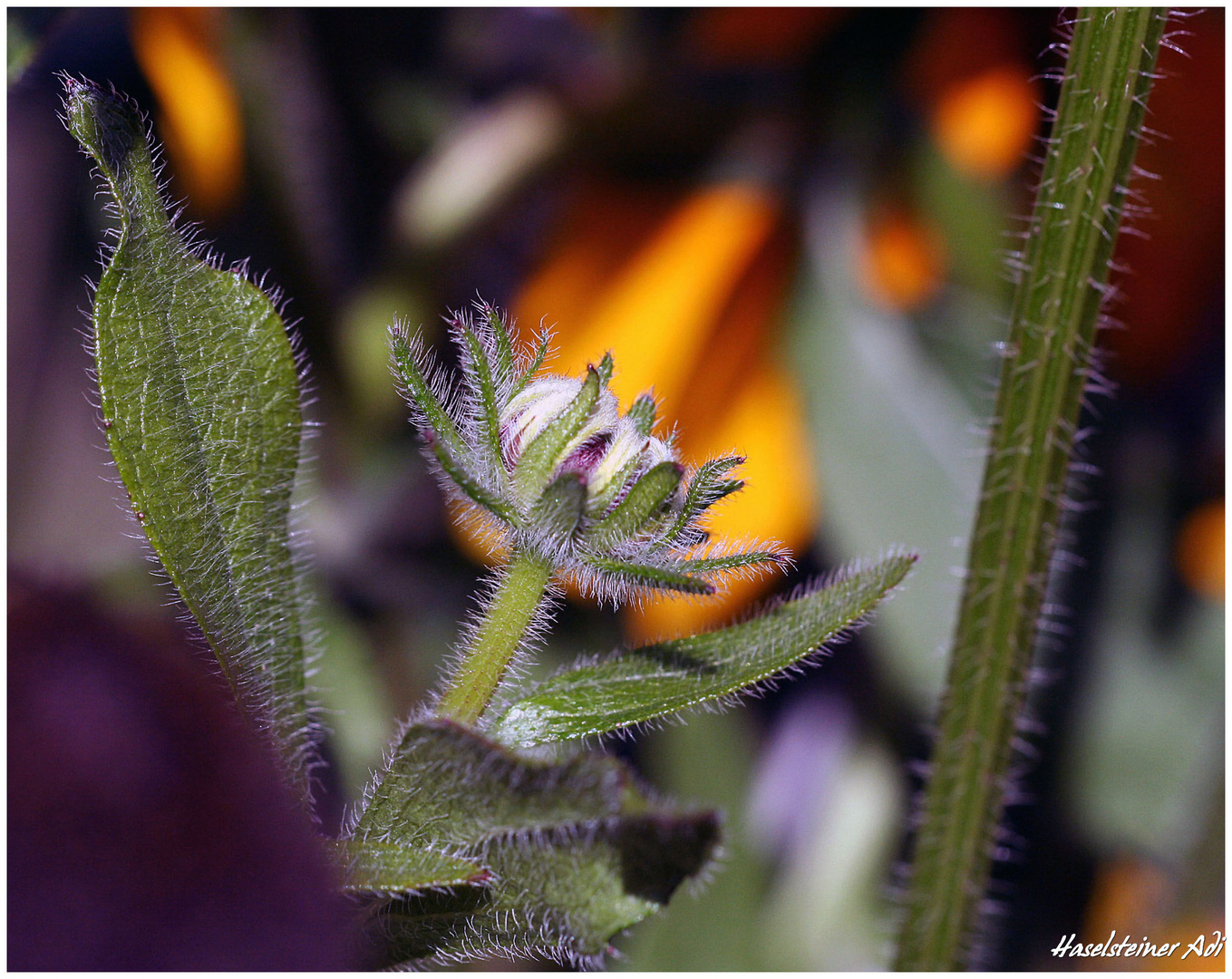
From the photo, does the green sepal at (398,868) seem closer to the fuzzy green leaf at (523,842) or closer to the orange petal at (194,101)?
the fuzzy green leaf at (523,842)

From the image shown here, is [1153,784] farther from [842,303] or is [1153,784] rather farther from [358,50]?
[358,50]
